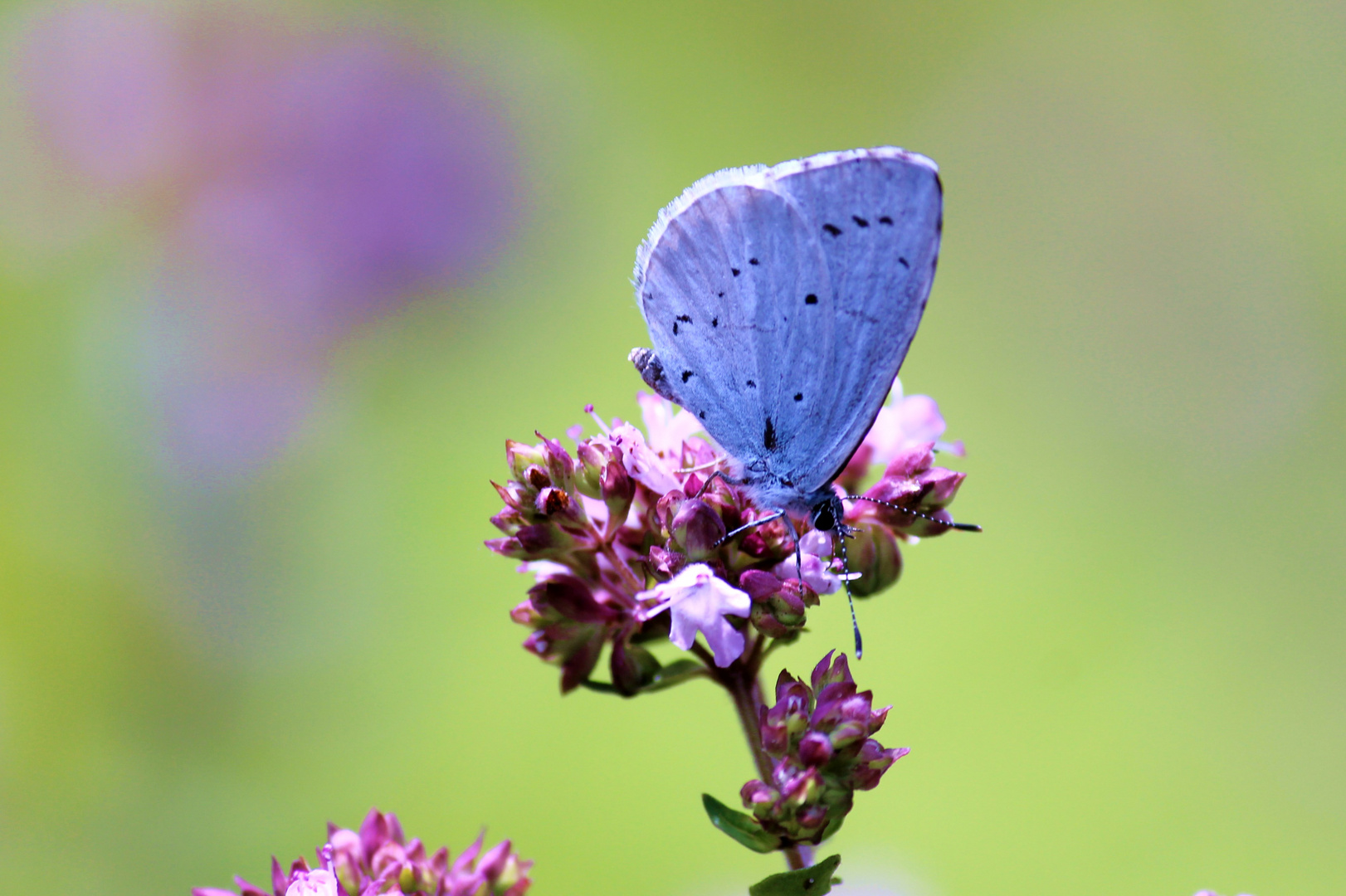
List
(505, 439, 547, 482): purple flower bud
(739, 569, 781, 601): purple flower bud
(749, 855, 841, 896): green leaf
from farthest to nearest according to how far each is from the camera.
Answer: (505, 439, 547, 482): purple flower bud → (739, 569, 781, 601): purple flower bud → (749, 855, 841, 896): green leaf

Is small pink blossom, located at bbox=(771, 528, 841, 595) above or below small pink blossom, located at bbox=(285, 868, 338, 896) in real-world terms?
above

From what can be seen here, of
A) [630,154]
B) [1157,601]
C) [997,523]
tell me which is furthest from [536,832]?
[630,154]

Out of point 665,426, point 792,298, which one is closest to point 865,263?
point 792,298

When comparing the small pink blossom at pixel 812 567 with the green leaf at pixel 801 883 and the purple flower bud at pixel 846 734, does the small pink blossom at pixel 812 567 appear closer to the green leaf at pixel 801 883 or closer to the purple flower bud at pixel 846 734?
the purple flower bud at pixel 846 734

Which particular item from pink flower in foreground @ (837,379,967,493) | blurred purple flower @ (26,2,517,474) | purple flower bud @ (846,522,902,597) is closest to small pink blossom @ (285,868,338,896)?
purple flower bud @ (846,522,902,597)

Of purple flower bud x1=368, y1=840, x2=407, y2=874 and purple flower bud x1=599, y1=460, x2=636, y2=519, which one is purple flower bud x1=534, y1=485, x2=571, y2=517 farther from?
purple flower bud x1=368, y1=840, x2=407, y2=874

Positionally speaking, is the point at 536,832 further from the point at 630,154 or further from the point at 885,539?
the point at 630,154
